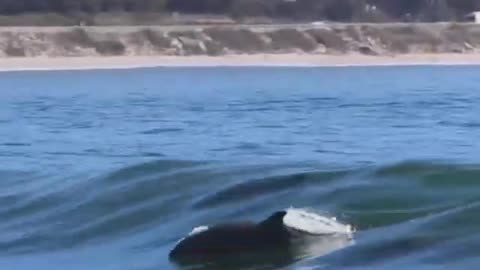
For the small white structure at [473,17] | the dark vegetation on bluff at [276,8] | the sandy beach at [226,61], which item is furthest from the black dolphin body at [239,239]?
the dark vegetation on bluff at [276,8]

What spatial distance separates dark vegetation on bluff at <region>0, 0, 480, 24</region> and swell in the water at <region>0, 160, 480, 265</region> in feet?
254

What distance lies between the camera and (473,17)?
96688 mm

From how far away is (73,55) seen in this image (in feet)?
259

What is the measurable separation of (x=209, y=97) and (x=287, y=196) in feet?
108

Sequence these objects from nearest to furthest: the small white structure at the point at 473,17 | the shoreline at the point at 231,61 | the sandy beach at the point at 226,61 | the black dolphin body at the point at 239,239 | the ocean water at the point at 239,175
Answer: the black dolphin body at the point at 239,239, the ocean water at the point at 239,175, the shoreline at the point at 231,61, the sandy beach at the point at 226,61, the small white structure at the point at 473,17

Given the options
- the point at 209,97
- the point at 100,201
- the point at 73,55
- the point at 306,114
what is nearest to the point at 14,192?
the point at 100,201

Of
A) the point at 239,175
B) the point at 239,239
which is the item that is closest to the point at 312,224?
the point at 239,239

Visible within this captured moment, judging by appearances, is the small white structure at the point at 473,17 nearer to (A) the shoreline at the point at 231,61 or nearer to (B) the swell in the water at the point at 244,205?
(A) the shoreline at the point at 231,61

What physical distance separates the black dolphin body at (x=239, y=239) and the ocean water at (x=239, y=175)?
0.19 meters

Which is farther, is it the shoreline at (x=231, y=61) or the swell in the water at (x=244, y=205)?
the shoreline at (x=231, y=61)

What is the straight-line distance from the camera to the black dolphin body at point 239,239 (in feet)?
47.1

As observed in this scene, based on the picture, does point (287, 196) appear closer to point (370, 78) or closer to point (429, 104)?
point (429, 104)

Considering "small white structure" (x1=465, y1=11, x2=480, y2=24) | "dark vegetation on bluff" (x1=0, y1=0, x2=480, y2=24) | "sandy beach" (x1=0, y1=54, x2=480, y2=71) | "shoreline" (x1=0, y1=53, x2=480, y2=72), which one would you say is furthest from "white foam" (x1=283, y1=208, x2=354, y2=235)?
"dark vegetation on bluff" (x1=0, y1=0, x2=480, y2=24)

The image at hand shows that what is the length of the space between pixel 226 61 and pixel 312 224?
65.3 metres
